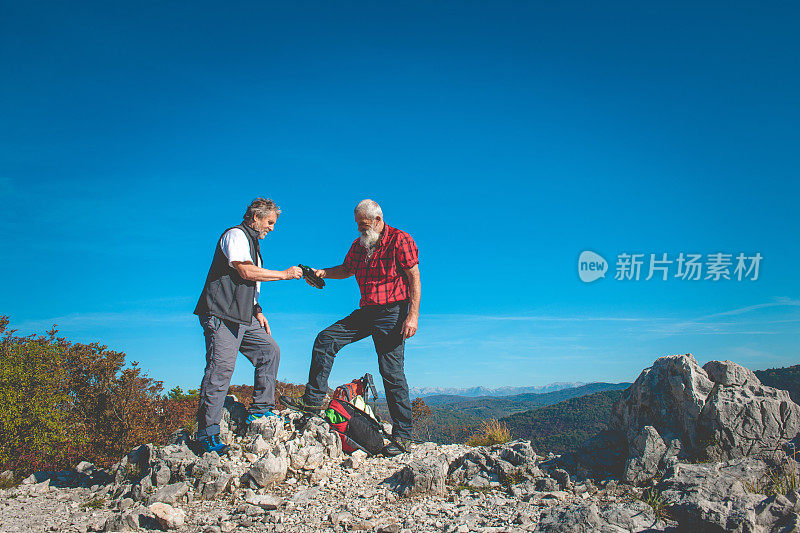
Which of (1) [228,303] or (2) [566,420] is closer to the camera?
(1) [228,303]

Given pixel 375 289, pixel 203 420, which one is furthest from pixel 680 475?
pixel 203 420

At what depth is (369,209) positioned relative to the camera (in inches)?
273

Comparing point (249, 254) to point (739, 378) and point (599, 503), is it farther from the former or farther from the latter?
point (739, 378)

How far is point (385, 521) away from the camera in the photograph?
462 cm

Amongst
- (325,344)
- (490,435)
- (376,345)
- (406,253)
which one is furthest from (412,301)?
(490,435)

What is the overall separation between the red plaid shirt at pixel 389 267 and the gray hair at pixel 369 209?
0.26 metres

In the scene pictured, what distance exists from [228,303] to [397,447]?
3441mm

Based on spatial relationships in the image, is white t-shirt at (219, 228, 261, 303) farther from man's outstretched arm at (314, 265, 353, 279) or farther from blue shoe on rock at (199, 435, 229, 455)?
blue shoe on rock at (199, 435, 229, 455)

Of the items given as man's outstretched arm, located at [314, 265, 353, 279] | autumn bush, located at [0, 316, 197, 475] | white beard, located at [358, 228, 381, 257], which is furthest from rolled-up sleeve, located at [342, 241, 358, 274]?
autumn bush, located at [0, 316, 197, 475]

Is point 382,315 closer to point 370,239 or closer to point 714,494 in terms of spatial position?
point 370,239

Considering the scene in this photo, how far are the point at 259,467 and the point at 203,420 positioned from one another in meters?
1.10

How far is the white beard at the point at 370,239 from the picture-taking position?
22.9 feet

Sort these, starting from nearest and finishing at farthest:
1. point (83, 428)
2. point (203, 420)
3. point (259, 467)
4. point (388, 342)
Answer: point (259, 467) < point (203, 420) < point (388, 342) < point (83, 428)

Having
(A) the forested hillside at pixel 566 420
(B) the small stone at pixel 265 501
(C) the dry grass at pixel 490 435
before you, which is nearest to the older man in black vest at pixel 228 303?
(B) the small stone at pixel 265 501
